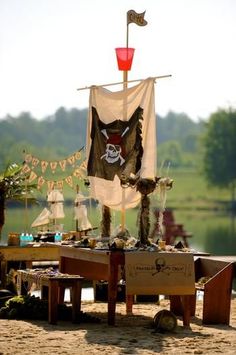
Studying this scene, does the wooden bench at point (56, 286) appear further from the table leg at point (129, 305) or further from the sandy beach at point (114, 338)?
the table leg at point (129, 305)

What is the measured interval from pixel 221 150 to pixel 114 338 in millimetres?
97962

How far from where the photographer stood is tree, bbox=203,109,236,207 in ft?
351

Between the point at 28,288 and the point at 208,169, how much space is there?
3647 inches

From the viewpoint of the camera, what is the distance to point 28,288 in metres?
17.9

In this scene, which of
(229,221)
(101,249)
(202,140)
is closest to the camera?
(101,249)

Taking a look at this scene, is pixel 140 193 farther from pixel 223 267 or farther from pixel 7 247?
pixel 7 247

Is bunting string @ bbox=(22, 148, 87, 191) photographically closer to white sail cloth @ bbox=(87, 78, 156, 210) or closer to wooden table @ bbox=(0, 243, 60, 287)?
wooden table @ bbox=(0, 243, 60, 287)

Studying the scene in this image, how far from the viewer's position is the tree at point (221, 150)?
106938 mm

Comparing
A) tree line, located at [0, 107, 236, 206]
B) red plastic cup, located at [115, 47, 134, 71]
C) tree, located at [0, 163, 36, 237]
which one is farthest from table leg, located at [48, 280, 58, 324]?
tree line, located at [0, 107, 236, 206]

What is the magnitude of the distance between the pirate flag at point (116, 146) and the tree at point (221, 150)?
86115 millimetres

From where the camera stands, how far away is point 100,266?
17.8m

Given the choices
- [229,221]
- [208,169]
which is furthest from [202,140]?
[229,221]

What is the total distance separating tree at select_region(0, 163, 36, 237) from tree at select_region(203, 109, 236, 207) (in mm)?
83113

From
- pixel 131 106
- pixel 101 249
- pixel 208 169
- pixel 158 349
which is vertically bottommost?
pixel 158 349
